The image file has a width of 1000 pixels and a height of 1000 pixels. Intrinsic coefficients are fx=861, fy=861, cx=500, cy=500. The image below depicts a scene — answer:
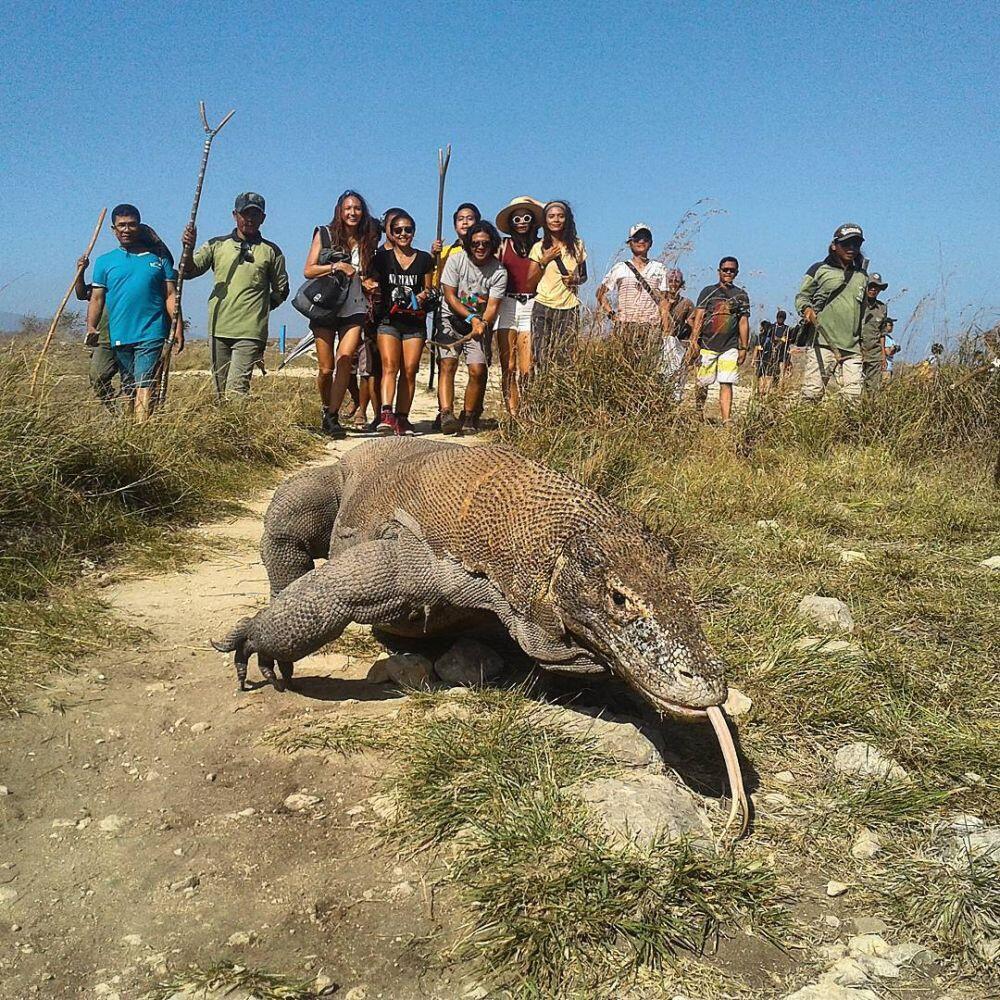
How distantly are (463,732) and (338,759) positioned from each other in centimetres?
42

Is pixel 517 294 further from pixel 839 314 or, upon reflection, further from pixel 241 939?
pixel 241 939

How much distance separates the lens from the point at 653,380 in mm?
7555

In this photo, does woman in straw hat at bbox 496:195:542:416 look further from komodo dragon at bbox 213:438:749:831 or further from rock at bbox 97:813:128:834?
rock at bbox 97:813:128:834

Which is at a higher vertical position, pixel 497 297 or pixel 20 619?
pixel 497 297

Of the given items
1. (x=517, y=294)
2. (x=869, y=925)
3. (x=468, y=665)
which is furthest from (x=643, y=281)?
(x=869, y=925)

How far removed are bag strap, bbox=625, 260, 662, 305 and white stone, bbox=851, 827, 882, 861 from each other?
6739 millimetres

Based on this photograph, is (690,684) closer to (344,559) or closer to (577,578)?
(577,578)

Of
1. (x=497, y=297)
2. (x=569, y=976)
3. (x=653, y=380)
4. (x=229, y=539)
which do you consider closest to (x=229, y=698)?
(x=569, y=976)

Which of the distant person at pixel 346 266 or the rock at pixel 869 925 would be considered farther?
Answer: the distant person at pixel 346 266

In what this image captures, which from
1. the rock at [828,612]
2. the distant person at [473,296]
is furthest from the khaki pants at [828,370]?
the rock at [828,612]

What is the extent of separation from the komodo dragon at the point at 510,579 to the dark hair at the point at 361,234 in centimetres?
532

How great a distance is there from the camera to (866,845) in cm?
242

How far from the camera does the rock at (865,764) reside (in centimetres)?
273

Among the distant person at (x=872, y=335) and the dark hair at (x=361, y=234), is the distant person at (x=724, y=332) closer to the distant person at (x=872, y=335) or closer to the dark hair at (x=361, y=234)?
the distant person at (x=872, y=335)
